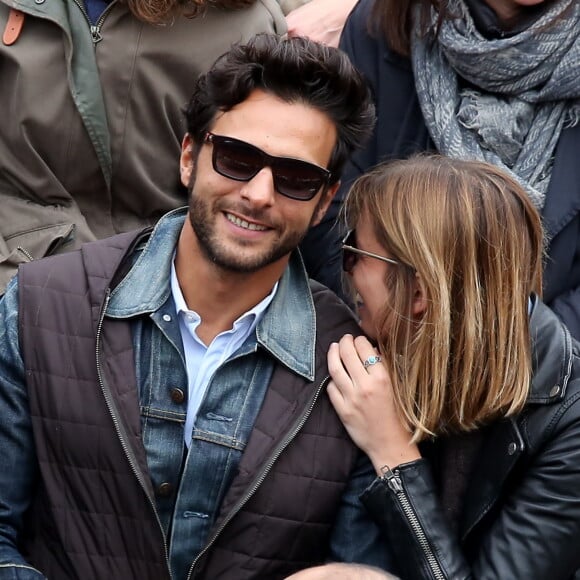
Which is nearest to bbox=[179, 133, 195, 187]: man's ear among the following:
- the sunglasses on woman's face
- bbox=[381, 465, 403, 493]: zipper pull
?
the sunglasses on woman's face

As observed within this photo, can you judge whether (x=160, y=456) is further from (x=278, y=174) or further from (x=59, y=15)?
(x=59, y=15)

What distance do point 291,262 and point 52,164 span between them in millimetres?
806

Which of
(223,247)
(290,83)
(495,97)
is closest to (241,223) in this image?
(223,247)

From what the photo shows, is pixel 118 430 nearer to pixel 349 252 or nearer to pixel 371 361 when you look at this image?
pixel 371 361

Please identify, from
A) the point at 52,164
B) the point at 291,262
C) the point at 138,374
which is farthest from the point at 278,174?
the point at 52,164

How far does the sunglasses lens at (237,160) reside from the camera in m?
3.18

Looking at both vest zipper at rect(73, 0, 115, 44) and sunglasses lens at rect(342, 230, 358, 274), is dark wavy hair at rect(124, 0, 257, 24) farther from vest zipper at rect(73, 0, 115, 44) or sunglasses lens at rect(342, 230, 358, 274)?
sunglasses lens at rect(342, 230, 358, 274)

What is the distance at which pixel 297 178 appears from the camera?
10.6 ft

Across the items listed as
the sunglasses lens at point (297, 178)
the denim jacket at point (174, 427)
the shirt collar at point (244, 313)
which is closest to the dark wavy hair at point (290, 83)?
the sunglasses lens at point (297, 178)

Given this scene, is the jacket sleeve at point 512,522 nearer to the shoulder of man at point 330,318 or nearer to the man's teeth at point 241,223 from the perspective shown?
the shoulder of man at point 330,318

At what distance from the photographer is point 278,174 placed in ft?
10.5

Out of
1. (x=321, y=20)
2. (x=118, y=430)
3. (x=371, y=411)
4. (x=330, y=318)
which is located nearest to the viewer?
(x=118, y=430)

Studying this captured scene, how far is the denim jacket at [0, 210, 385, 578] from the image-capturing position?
10.4 feet

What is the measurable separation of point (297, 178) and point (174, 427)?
72 centimetres
